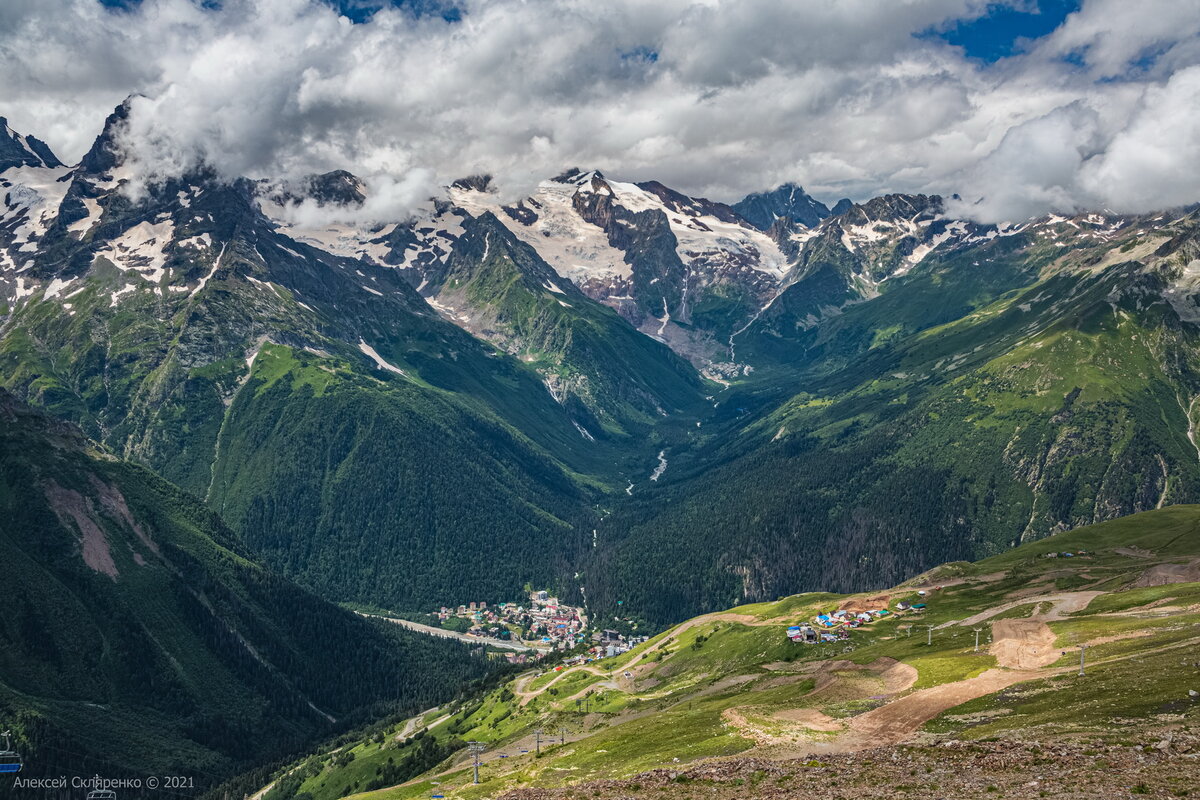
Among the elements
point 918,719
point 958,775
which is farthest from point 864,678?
point 958,775

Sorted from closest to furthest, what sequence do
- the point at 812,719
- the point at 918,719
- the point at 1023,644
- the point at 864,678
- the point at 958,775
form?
1. the point at 958,775
2. the point at 918,719
3. the point at 812,719
4. the point at 864,678
5. the point at 1023,644

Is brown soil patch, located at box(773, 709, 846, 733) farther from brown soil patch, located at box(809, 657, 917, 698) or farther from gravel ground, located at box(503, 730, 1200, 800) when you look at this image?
gravel ground, located at box(503, 730, 1200, 800)

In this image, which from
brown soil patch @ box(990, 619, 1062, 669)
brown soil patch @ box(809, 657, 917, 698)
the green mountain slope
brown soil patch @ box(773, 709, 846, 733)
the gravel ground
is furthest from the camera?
brown soil patch @ box(809, 657, 917, 698)

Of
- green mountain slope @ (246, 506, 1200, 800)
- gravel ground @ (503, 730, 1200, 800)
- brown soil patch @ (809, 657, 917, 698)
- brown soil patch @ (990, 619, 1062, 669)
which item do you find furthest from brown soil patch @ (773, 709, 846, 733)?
brown soil patch @ (990, 619, 1062, 669)

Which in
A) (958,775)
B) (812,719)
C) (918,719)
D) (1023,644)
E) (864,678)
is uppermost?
(958,775)

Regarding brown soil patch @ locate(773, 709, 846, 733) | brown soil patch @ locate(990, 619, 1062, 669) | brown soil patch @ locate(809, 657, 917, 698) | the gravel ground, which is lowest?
brown soil patch @ locate(990, 619, 1062, 669)

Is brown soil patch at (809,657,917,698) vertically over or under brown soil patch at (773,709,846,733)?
under

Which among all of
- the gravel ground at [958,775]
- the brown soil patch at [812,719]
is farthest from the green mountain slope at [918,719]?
the brown soil patch at [812,719]

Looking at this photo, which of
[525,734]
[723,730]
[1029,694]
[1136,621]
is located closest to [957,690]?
[1029,694]

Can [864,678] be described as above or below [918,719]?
below

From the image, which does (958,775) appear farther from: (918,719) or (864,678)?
(864,678)
